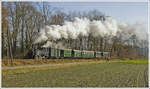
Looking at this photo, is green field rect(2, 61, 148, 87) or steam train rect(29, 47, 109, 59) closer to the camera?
green field rect(2, 61, 148, 87)

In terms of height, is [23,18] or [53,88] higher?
[23,18]

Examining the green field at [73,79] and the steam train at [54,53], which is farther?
the steam train at [54,53]

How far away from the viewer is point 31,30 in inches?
1726

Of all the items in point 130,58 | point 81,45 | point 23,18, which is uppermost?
point 23,18

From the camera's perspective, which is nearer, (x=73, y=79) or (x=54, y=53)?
(x=73, y=79)

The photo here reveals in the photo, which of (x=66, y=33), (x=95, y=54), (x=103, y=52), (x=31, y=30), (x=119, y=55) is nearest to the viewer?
(x=66, y=33)

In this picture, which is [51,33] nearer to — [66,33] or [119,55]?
[66,33]

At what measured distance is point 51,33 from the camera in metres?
33.8

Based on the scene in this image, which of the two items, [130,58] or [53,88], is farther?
[130,58]

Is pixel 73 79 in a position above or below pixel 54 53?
above

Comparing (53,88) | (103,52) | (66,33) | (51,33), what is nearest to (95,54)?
(103,52)

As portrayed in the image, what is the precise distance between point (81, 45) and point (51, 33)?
995 inches

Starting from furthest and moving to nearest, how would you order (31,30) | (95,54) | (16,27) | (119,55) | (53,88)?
(119,55) → (95,54) → (31,30) → (16,27) → (53,88)

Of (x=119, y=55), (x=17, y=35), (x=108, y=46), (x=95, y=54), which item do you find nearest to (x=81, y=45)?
(x=95, y=54)
